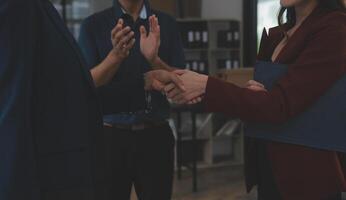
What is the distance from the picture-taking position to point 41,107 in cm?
104

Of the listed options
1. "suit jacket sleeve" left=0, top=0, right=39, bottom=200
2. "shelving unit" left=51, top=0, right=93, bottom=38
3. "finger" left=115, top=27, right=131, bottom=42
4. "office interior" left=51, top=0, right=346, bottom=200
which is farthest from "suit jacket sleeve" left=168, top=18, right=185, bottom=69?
"shelving unit" left=51, top=0, right=93, bottom=38

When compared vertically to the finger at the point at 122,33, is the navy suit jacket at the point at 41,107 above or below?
below

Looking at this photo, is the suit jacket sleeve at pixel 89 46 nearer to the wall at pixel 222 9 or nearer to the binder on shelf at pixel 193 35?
the binder on shelf at pixel 193 35

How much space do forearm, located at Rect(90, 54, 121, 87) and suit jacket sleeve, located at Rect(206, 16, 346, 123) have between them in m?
0.63

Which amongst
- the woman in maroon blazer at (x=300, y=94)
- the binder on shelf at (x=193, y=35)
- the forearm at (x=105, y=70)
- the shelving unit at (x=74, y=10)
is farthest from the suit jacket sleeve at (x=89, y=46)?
the shelving unit at (x=74, y=10)

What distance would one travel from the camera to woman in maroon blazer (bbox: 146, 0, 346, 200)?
3.96ft

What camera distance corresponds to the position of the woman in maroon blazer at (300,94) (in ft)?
3.96

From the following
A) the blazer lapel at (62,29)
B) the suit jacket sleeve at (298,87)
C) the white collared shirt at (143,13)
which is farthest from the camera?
the white collared shirt at (143,13)

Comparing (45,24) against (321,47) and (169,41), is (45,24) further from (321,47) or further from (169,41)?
(169,41)

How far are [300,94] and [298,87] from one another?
0.02 meters

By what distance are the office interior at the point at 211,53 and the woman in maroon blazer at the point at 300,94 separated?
342 cm

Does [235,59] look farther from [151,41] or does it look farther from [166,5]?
[151,41]

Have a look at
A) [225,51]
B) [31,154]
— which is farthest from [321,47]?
[225,51]

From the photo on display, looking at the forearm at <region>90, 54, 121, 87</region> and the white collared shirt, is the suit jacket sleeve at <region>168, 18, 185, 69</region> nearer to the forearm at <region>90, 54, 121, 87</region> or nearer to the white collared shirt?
the white collared shirt
